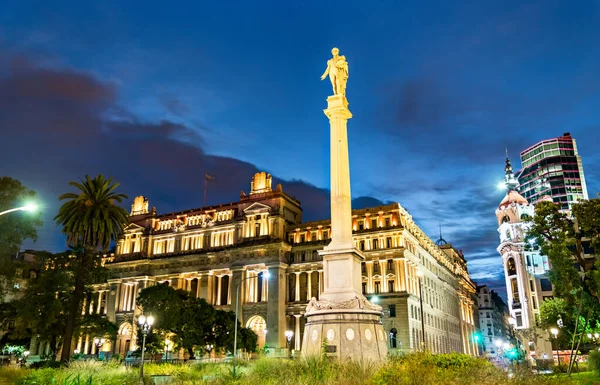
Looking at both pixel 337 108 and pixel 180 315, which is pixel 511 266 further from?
pixel 337 108

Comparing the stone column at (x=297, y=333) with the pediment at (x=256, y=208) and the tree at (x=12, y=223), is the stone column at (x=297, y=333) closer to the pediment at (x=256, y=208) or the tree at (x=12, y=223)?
the pediment at (x=256, y=208)

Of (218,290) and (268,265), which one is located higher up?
(268,265)

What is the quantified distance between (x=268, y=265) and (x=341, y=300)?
56108mm

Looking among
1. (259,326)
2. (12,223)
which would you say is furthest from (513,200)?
(12,223)

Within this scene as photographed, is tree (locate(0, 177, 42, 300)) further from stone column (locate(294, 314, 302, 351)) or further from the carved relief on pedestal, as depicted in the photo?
stone column (locate(294, 314, 302, 351))

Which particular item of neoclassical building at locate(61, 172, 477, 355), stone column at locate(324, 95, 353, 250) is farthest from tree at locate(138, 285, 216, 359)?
stone column at locate(324, 95, 353, 250)

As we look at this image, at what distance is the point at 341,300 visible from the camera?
30.6 metres

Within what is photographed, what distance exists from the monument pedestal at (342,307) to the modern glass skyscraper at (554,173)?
137 metres

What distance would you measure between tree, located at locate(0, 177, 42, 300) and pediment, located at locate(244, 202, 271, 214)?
4788 cm

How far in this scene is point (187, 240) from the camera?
98625 millimetres

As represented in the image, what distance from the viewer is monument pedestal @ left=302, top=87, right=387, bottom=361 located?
1138 inches

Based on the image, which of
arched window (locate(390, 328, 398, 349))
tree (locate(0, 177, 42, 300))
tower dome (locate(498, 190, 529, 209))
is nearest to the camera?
tree (locate(0, 177, 42, 300))

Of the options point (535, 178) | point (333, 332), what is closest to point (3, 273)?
point (333, 332)

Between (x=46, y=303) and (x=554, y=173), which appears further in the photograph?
(x=554, y=173)
